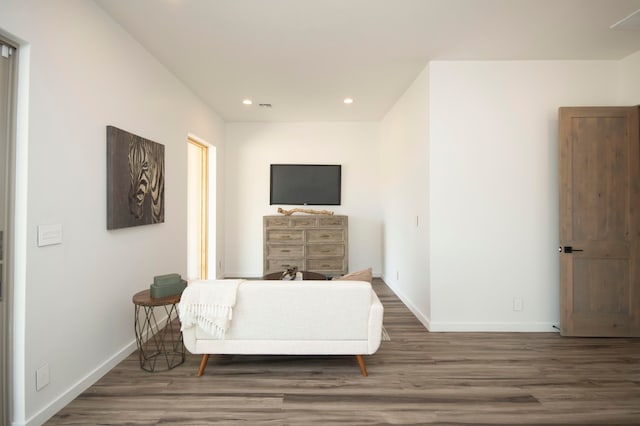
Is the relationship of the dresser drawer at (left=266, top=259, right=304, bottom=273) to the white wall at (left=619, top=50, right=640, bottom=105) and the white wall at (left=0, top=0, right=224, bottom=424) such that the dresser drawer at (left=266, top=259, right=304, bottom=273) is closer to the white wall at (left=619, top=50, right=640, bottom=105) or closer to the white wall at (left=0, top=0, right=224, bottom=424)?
the white wall at (left=0, top=0, right=224, bottom=424)

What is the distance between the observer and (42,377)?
6.72 feet

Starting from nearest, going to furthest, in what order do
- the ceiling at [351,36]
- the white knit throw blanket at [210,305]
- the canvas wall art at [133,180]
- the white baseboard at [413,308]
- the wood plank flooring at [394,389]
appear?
the wood plank flooring at [394,389]
the white knit throw blanket at [210,305]
the ceiling at [351,36]
the canvas wall art at [133,180]
the white baseboard at [413,308]

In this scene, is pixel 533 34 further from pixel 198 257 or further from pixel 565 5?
pixel 198 257

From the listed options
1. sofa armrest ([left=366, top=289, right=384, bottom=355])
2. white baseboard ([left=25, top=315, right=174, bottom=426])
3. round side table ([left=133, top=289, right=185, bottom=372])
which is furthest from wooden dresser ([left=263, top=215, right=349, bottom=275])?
sofa armrest ([left=366, top=289, right=384, bottom=355])

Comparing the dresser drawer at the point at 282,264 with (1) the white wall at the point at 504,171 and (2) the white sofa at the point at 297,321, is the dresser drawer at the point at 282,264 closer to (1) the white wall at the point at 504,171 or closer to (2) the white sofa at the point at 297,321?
(1) the white wall at the point at 504,171

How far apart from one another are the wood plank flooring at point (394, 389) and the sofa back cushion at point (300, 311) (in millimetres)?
353

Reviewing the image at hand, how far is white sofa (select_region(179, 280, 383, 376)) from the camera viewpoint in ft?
8.07

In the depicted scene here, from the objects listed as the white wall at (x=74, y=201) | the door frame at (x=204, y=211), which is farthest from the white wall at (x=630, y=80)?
the door frame at (x=204, y=211)

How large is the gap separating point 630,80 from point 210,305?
437 cm

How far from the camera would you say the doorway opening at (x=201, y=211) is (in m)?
4.98

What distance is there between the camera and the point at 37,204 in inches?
78.7

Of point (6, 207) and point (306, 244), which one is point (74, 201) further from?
point (306, 244)

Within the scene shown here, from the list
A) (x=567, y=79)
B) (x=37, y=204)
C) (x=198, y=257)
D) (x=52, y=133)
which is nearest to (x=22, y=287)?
(x=37, y=204)

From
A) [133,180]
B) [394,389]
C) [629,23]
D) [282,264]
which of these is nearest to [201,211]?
[282,264]
